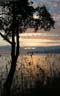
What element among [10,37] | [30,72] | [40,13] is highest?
[40,13]

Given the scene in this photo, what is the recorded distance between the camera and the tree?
18.6 meters

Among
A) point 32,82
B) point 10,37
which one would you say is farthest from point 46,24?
point 32,82

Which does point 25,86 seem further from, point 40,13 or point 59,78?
point 40,13

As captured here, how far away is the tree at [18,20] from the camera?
18.6 m

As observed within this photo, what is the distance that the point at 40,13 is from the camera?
19031 millimetres

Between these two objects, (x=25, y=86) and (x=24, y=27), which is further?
(x=24, y=27)

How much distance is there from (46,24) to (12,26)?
5.92ft

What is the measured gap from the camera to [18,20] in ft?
62.0

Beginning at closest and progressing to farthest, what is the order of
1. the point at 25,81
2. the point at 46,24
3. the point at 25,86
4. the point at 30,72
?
the point at 25,86
the point at 25,81
the point at 46,24
the point at 30,72

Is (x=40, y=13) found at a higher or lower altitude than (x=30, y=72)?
higher

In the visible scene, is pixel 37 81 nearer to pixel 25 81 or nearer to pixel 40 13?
pixel 25 81

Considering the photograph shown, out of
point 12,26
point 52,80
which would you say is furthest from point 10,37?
point 52,80

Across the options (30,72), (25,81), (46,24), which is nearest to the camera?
(25,81)

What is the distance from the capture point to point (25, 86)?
55.4ft
